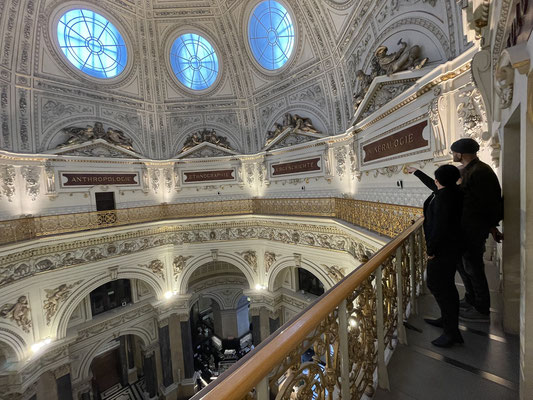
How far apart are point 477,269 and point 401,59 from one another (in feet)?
18.8

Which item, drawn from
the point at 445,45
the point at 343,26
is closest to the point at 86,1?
the point at 343,26

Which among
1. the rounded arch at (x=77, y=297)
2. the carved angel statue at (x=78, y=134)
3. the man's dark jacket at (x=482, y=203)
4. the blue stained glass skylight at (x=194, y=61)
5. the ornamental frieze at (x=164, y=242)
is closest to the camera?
the man's dark jacket at (x=482, y=203)

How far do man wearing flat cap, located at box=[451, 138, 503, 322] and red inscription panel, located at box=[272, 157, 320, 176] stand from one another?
326 inches

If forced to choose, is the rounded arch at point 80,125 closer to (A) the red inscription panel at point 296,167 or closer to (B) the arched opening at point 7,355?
(B) the arched opening at point 7,355

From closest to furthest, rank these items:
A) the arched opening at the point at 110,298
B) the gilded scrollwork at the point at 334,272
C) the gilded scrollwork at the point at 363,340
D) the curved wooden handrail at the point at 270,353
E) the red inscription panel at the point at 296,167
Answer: the curved wooden handrail at the point at 270,353
the gilded scrollwork at the point at 363,340
the gilded scrollwork at the point at 334,272
the arched opening at the point at 110,298
the red inscription panel at the point at 296,167

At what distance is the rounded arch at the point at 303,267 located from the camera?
28.8ft

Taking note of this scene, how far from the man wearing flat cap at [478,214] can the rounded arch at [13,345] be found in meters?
11.3

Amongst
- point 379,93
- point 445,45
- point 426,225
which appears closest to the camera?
point 426,225

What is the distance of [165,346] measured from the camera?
35.1 ft

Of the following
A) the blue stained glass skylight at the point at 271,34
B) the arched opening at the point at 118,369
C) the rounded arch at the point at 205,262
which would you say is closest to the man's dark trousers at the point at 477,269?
the rounded arch at the point at 205,262

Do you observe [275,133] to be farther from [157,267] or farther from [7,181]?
[7,181]

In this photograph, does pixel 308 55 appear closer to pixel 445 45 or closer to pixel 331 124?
pixel 331 124

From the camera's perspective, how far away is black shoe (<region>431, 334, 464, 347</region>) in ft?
6.09

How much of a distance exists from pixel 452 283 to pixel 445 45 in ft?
18.7
